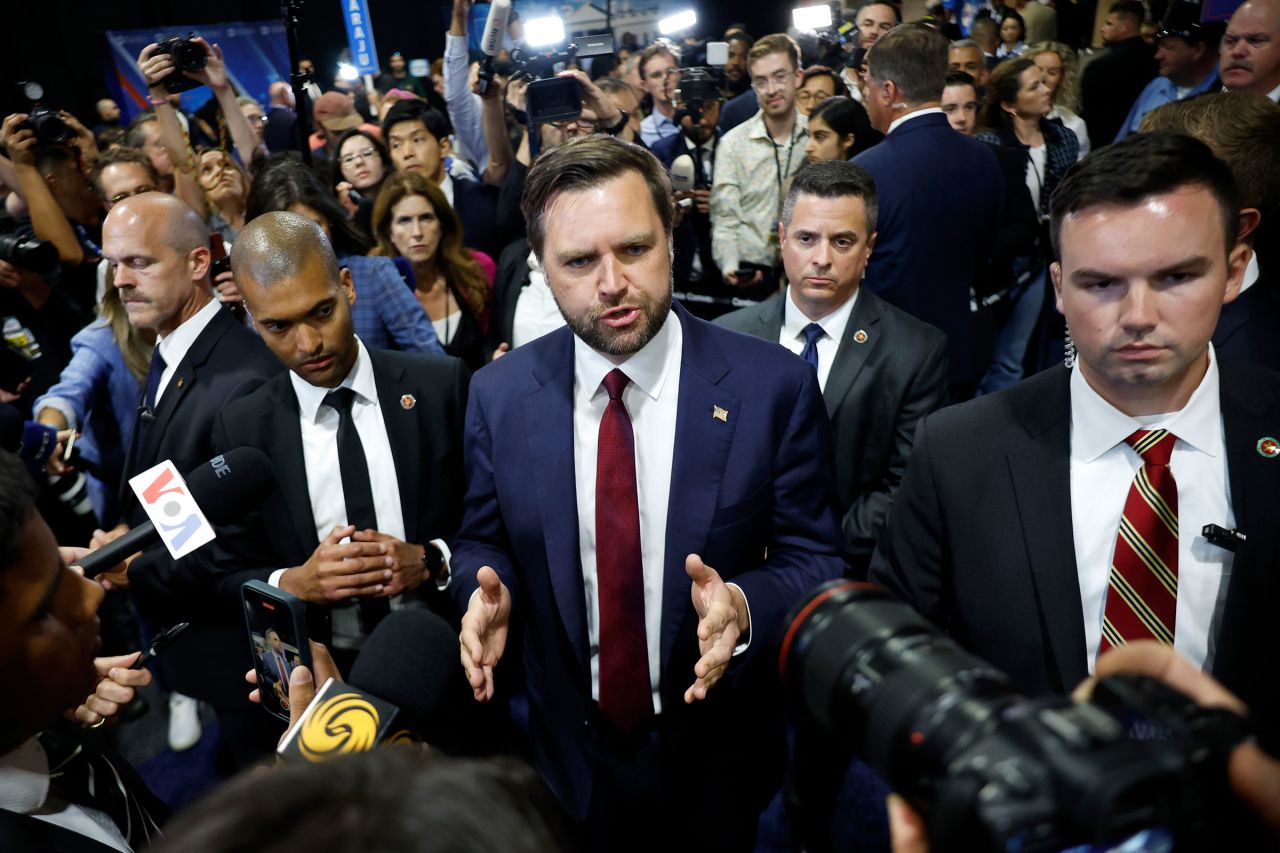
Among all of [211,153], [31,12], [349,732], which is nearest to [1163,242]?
[349,732]

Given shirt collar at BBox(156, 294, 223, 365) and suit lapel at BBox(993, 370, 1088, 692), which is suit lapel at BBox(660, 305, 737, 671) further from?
shirt collar at BBox(156, 294, 223, 365)

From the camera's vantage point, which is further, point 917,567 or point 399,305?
point 399,305

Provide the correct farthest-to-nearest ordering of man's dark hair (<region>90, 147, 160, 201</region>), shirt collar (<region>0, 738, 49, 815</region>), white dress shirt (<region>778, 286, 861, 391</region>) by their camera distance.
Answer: man's dark hair (<region>90, 147, 160, 201</region>) < white dress shirt (<region>778, 286, 861, 391</region>) < shirt collar (<region>0, 738, 49, 815</region>)

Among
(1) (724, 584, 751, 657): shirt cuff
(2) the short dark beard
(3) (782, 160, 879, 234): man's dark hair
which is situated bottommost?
(1) (724, 584, 751, 657): shirt cuff

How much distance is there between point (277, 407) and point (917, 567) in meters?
1.63

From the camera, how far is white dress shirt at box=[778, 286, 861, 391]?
9.06ft

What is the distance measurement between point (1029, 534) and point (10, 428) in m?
2.28

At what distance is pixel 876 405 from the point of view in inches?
104

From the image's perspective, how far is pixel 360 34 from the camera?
8773mm

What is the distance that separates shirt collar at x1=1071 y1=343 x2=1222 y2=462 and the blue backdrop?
1262 centimetres

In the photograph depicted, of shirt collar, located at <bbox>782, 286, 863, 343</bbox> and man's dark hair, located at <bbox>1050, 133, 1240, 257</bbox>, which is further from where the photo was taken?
shirt collar, located at <bbox>782, 286, 863, 343</bbox>

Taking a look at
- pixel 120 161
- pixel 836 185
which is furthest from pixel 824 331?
pixel 120 161

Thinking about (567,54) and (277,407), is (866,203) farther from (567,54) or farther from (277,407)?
(567,54)

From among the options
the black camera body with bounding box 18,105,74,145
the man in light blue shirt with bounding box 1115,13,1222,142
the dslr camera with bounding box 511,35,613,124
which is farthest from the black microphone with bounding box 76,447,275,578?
the man in light blue shirt with bounding box 1115,13,1222,142
